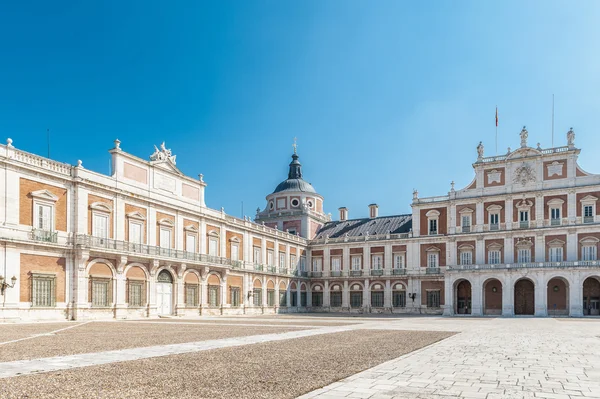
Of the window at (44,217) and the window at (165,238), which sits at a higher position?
the window at (44,217)

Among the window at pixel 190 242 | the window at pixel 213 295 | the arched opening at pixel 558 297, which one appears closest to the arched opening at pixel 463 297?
the arched opening at pixel 558 297

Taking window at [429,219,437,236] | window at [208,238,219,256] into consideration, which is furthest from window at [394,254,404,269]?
window at [208,238,219,256]

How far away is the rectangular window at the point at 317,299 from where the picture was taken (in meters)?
61.5

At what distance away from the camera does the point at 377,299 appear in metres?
58.4

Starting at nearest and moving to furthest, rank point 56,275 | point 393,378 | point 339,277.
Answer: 1. point 393,378
2. point 56,275
3. point 339,277

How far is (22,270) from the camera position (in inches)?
1155

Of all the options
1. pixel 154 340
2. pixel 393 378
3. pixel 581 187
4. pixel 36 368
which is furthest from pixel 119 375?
pixel 581 187

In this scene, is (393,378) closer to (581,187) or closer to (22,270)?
(22,270)

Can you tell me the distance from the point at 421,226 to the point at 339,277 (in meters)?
10.8

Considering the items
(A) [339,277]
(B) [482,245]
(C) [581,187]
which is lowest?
(A) [339,277]

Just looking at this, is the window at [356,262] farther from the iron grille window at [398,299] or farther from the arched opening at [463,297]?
the arched opening at [463,297]

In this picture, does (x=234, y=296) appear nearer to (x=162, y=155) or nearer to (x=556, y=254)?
(x=162, y=155)

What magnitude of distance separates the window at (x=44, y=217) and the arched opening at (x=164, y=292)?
31.7 ft

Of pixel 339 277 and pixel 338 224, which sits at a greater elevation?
pixel 338 224
